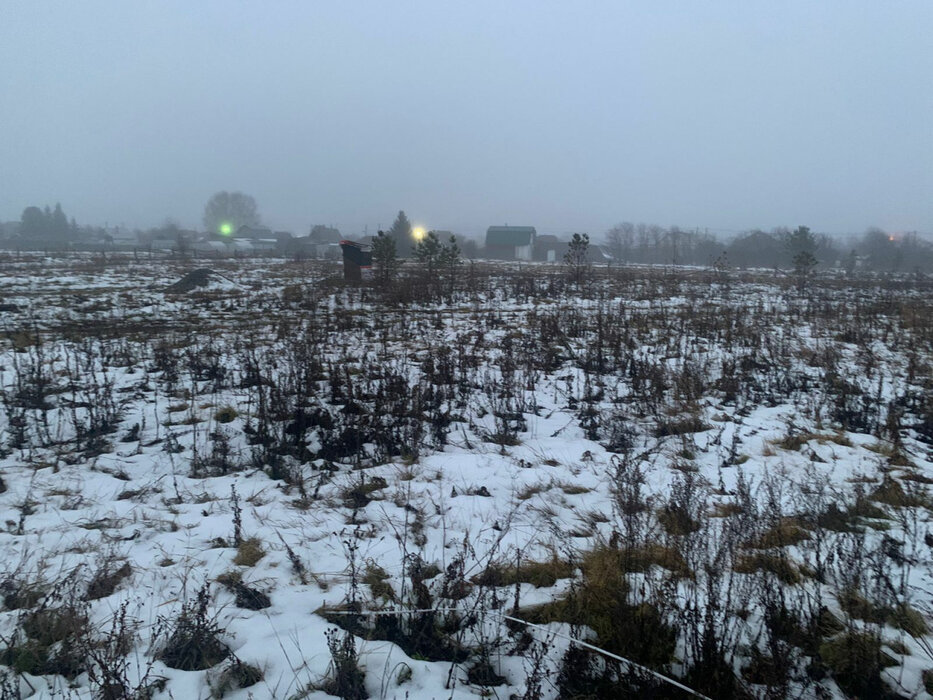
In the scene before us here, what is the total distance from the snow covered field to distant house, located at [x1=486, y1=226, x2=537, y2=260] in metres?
55.3

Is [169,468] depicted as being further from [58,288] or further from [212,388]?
[58,288]

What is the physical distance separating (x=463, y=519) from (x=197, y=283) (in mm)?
16819

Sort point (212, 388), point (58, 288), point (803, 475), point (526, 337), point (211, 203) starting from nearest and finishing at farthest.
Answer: point (803, 475) < point (212, 388) < point (526, 337) < point (58, 288) < point (211, 203)

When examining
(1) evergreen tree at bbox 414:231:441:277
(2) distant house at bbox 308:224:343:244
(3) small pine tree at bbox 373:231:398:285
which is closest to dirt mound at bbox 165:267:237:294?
(3) small pine tree at bbox 373:231:398:285

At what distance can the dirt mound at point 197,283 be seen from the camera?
17.2 metres

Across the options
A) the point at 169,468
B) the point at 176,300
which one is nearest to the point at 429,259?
the point at 176,300

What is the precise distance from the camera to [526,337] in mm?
10156

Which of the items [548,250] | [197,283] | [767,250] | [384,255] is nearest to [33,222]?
[548,250]

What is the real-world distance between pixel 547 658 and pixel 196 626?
1854mm

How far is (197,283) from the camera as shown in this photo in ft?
58.2

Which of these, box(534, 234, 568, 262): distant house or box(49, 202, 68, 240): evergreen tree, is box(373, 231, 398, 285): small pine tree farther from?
box(49, 202, 68, 240): evergreen tree

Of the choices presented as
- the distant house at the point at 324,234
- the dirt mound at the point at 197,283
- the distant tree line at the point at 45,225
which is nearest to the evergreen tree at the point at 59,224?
the distant tree line at the point at 45,225

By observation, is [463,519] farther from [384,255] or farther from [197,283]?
[197,283]

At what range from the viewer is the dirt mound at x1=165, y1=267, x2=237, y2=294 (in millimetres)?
17197
